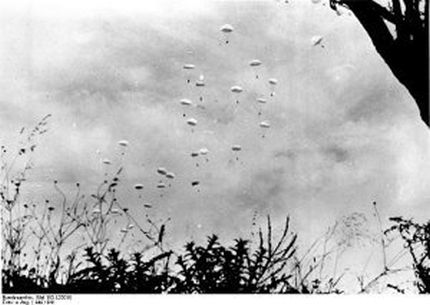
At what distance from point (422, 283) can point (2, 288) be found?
221cm

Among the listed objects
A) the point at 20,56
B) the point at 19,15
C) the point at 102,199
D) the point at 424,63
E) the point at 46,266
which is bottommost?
the point at 46,266

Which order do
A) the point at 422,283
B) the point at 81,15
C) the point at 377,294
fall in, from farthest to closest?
the point at 81,15, the point at 422,283, the point at 377,294

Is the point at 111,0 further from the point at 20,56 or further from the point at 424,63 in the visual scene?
the point at 424,63

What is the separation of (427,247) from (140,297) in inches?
67.3

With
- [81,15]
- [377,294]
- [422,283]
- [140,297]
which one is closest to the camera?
[140,297]

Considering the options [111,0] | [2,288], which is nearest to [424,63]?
[111,0]

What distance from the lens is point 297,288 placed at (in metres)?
2.78

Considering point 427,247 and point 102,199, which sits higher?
point 102,199

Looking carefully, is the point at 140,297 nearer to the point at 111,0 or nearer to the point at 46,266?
the point at 46,266

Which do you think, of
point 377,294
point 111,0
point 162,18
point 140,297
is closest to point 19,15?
→ point 111,0

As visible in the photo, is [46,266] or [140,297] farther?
[46,266]

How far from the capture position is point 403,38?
3117mm

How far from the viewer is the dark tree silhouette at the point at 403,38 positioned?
308 cm

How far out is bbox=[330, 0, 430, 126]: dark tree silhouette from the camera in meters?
3.08
